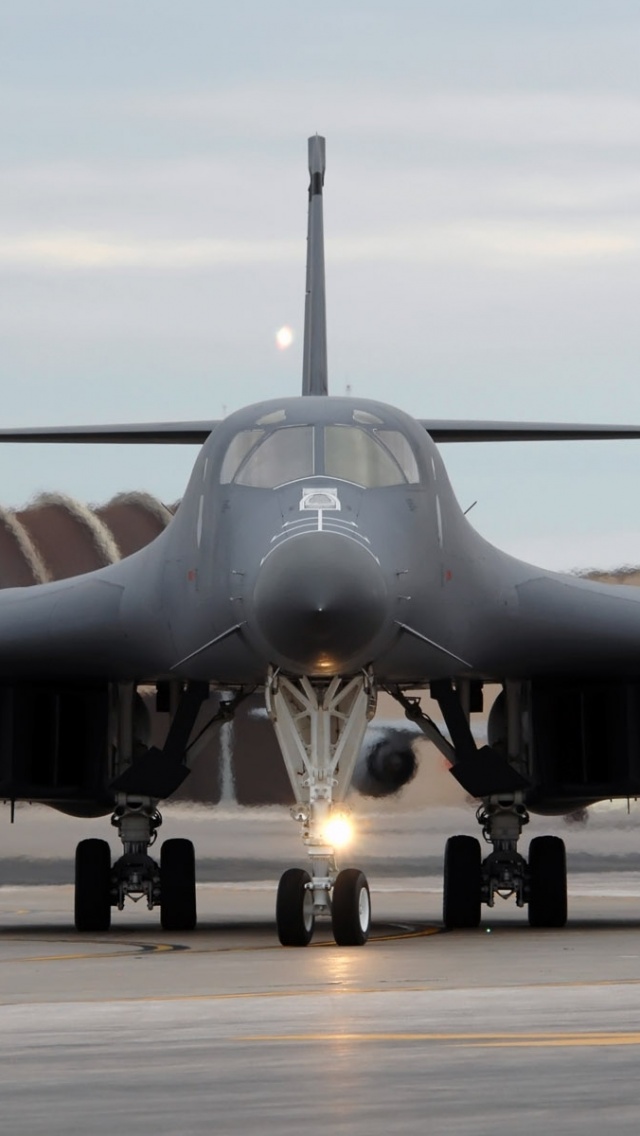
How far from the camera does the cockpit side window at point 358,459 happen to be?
617 inches

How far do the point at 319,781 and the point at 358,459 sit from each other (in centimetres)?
226

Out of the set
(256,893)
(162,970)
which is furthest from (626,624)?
(256,893)

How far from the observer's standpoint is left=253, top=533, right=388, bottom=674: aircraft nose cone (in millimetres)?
14320

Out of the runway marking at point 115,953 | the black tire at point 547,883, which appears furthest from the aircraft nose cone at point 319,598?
the black tire at point 547,883

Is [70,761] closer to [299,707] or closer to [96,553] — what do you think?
[299,707]

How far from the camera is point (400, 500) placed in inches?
620

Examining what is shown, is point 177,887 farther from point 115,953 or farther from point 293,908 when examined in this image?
point 293,908

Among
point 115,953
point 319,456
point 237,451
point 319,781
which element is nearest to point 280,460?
point 319,456

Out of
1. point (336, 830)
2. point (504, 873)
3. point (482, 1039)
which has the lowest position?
point (482, 1039)

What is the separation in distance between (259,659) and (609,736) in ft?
13.0

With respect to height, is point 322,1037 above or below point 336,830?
below

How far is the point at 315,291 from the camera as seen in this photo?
824 inches

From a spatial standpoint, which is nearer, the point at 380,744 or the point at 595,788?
the point at 595,788

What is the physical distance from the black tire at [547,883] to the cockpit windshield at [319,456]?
410 centimetres
